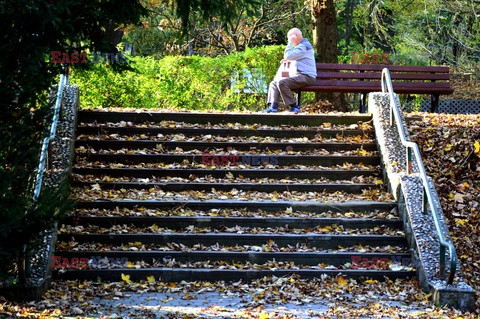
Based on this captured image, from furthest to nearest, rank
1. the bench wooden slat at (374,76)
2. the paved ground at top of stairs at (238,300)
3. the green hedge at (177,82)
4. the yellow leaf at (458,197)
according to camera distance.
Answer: the bench wooden slat at (374,76) → the green hedge at (177,82) → the yellow leaf at (458,197) → the paved ground at top of stairs at (238,300)

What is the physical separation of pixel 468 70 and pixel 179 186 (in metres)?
16.3

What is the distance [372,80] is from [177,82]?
13.8ft

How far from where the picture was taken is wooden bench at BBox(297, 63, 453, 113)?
15.6 meters

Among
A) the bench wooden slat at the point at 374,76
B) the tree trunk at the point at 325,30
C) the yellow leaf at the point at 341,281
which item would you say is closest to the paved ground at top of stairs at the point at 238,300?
the yellow leaf at the point at 341,281

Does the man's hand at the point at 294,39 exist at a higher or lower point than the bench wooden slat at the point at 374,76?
higher

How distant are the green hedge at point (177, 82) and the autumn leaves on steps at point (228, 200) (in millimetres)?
3043

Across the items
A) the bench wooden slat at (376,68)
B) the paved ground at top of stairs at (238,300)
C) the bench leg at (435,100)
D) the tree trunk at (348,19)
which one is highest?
the tree trunk at (348,19)

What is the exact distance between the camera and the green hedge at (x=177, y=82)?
15.4 metres

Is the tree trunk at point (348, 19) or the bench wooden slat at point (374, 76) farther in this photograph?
the tree trunk at point (348, 19)

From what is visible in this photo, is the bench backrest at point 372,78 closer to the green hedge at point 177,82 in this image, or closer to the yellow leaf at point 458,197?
the green hedge at point 177,82

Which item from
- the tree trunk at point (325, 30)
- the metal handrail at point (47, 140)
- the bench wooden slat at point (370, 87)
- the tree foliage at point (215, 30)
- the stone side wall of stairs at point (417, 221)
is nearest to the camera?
the metal handrail at point (47, 140)

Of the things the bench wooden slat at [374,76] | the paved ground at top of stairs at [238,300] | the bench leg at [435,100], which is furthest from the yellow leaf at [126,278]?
the bench leg at [435,100]

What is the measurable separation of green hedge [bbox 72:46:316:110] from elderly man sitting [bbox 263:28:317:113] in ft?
8.30

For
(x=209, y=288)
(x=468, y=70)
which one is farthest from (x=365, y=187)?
(x=468, y=70)
